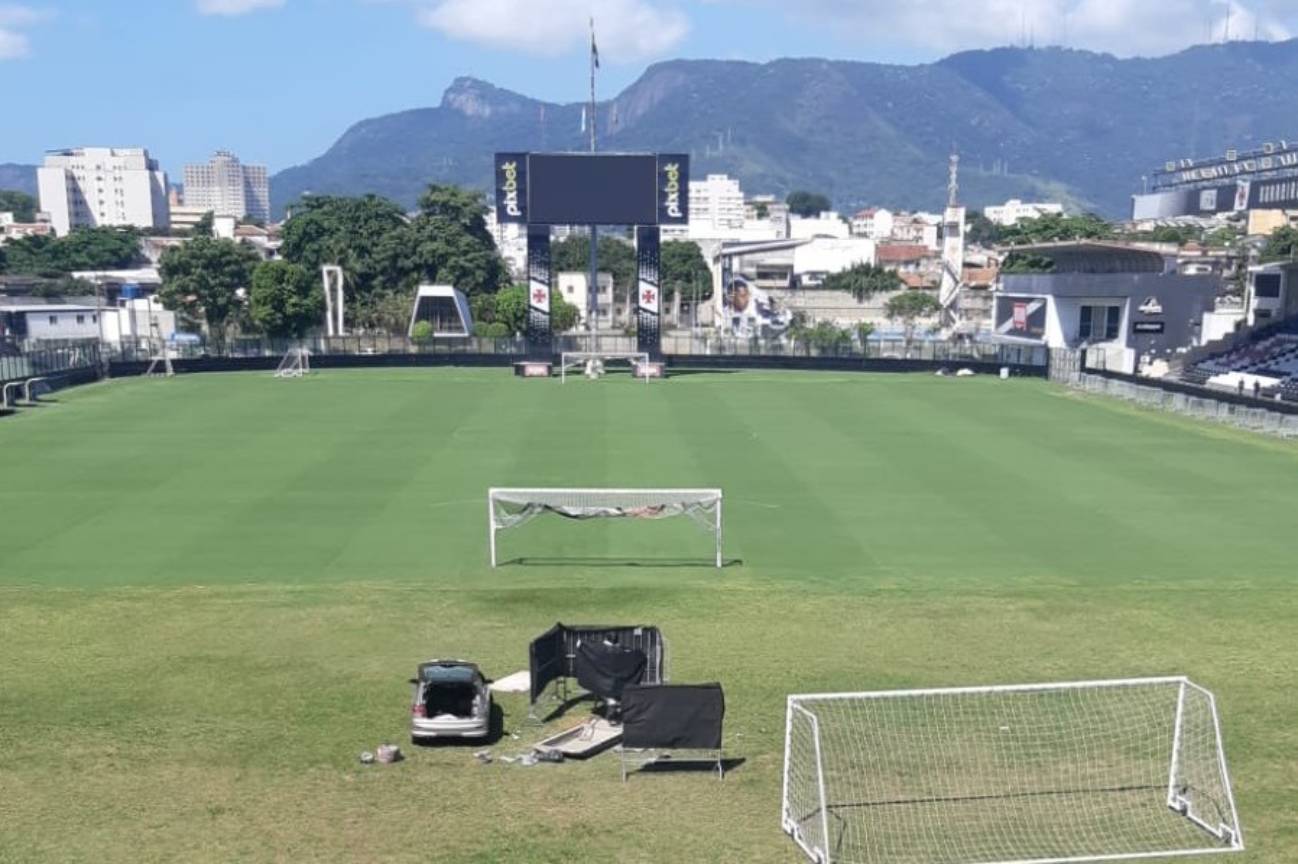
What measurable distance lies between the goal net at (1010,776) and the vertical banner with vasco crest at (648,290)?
55.9 metres

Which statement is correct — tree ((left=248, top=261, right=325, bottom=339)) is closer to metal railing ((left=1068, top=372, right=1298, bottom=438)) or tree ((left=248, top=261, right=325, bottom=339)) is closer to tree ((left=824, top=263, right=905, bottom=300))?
metal railing ((left=1068, top=372, right=1298, bottom=438))

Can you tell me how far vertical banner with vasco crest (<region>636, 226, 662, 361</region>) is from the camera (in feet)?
235

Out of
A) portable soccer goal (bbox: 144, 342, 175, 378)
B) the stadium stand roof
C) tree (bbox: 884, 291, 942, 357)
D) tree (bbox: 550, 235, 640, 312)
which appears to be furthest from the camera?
tree (bbox: 550, 235, 640, 312)

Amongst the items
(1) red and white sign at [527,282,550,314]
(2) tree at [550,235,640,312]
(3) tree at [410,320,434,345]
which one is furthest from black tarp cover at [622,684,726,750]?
(2) tree at [550,235,640,312]

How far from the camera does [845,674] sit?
61.6 feet

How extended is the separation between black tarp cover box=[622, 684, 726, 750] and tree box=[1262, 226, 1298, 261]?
11350 centimetres

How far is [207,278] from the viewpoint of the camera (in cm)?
9462

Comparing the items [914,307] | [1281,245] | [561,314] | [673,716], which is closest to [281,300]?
Result: [561,314]

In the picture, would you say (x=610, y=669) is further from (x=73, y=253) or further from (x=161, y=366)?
(x=73, y=253)

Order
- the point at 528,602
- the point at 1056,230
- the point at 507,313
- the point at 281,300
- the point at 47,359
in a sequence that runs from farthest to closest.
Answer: the point at 1056,230, the point at 507,313, the point at 281,300, the point at 47,359, the point at 528,602

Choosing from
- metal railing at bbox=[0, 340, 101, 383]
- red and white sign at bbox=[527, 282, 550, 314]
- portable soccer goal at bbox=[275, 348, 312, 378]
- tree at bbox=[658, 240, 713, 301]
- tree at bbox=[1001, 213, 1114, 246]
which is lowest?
portable soccer goal at bbox=[275, 348, 312, 378]

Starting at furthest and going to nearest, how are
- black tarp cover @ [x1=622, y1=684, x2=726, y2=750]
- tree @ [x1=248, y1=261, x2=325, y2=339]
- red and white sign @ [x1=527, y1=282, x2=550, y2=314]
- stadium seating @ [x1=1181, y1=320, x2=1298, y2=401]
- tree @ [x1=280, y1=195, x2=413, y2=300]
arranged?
1. tree @ [x1=280, y1=195, x2=413, y2=300]
2. tree @ [x1=248, y1=261, x2=325, y2=339]
3. red and white sign @ [x1=527, y1=282, x2=550, y2=314]
4. stadium seating @ [x1=1181, y1=320, x2=1298, y2=401]
5. black tarp cover @ [x1=622, y1=684, x2=726, y2=750]

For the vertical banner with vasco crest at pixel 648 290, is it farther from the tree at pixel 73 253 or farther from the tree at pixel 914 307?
the tree at pixel 73 253

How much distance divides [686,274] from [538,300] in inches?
3692
